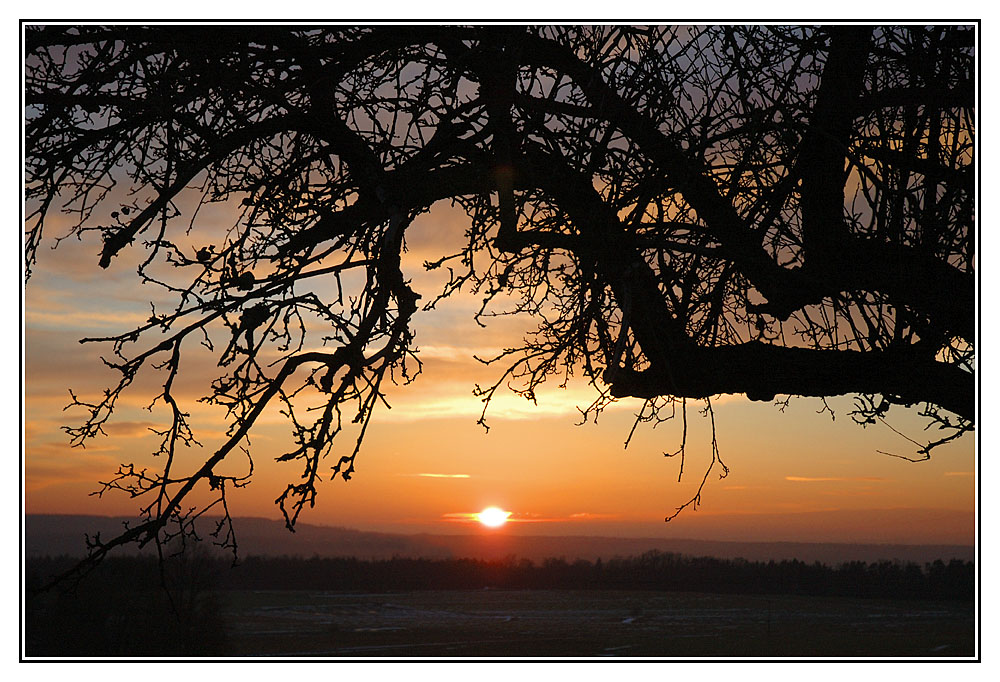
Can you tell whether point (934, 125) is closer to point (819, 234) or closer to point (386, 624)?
point (819, 234)

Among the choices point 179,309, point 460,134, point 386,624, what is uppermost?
point 460,134

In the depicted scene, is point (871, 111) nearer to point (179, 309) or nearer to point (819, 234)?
point (819, 234)

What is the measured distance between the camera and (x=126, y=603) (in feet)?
78.3

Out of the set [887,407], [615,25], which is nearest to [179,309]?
[615,25]

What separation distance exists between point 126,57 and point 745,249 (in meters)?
3.88

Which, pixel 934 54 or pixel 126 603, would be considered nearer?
pixel 934 54

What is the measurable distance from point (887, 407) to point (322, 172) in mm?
4103

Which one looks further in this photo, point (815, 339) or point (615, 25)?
point (815, 339)

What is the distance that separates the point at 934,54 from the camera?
5.23 metres

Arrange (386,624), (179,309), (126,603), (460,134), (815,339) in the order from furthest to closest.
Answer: (386,624)
(126,603)
(815,339)
(460,134)
(179,309)

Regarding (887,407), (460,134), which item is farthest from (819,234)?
(460,134)

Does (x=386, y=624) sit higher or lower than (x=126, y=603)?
lower

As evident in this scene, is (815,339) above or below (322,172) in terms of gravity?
below

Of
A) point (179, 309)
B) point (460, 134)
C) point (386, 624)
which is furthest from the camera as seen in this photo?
point (386, 624)
